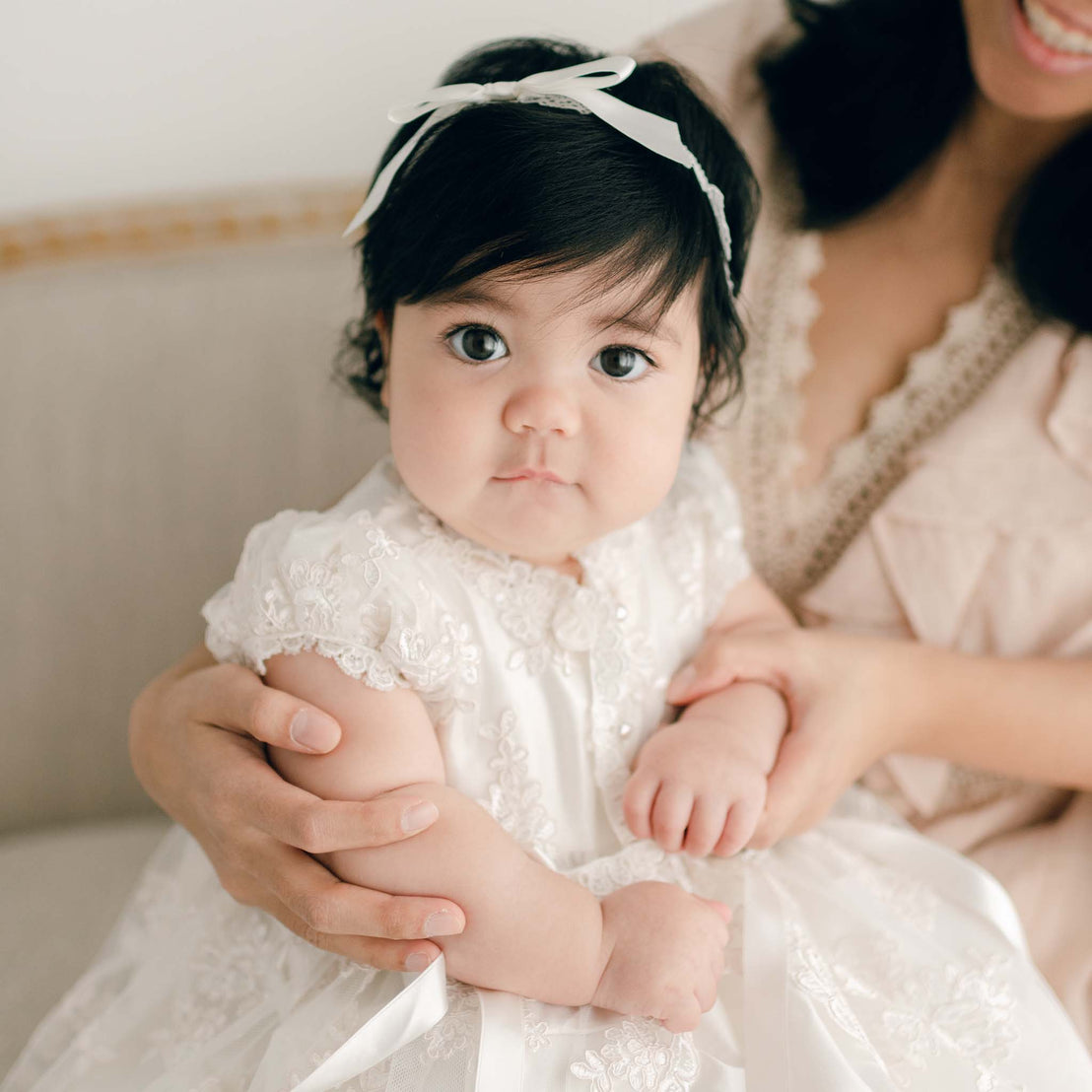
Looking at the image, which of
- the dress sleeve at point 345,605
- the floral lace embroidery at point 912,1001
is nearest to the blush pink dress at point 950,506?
the floral lace embroidery at point 912,1001

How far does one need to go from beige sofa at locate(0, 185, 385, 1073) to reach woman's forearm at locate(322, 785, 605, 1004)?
0.63m

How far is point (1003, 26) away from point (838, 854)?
2.87 feet

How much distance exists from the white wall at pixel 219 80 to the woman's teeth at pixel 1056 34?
0.71 meters

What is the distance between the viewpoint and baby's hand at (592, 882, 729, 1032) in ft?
2.43

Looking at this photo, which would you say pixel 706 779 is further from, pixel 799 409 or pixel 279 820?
pixel 799 409

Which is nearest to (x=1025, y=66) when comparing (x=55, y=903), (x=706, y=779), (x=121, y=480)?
(x=706, y=779)

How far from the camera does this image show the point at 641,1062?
71 cm

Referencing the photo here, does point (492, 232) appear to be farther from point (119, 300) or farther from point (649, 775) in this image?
point (119, 300)

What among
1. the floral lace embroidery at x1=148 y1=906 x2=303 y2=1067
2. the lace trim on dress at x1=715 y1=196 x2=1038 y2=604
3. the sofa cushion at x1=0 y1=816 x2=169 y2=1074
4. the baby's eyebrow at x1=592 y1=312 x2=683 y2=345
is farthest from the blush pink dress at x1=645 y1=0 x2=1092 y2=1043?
the sofa cushion at x1=0 y1=816 x2=169 y2=1074

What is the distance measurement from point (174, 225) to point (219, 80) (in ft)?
0.81

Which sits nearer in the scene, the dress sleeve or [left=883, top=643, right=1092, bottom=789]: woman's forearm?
the dress sleeve

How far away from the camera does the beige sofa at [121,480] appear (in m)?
1.26

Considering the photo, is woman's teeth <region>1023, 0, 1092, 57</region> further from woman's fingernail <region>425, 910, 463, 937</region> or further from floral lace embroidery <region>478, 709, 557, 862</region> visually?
woman's fingernail <region>425, 910, 463, 937</region>

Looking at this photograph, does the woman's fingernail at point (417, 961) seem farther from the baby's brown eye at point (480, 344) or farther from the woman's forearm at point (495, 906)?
the baby's brown eye at point (480, 344)
